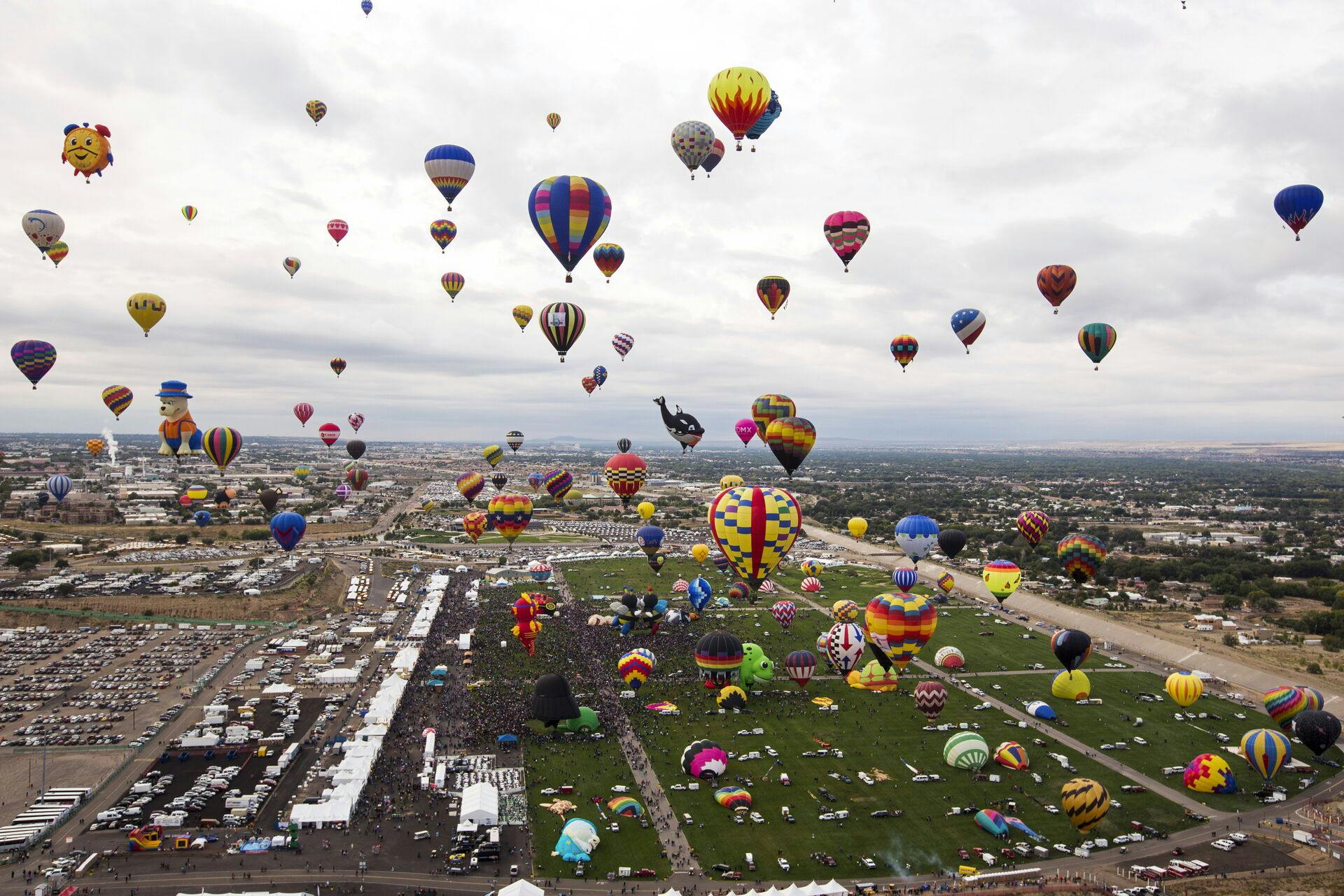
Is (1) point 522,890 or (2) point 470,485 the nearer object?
(1) point 522,890

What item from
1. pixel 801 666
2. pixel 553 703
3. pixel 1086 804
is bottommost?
pixel 1086 804

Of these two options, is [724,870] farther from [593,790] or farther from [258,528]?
[258,528]

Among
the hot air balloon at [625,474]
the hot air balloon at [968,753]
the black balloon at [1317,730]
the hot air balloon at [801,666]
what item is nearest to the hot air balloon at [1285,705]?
the black balloon at [1317,730]

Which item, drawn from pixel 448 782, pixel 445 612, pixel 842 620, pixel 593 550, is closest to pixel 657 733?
pixel 448 782

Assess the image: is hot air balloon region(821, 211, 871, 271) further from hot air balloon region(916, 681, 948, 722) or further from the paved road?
the paved road

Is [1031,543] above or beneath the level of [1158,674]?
above

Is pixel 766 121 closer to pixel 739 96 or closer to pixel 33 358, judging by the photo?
pixel 739 96

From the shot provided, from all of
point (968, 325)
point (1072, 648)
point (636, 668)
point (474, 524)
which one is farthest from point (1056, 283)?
point (474, 524)
